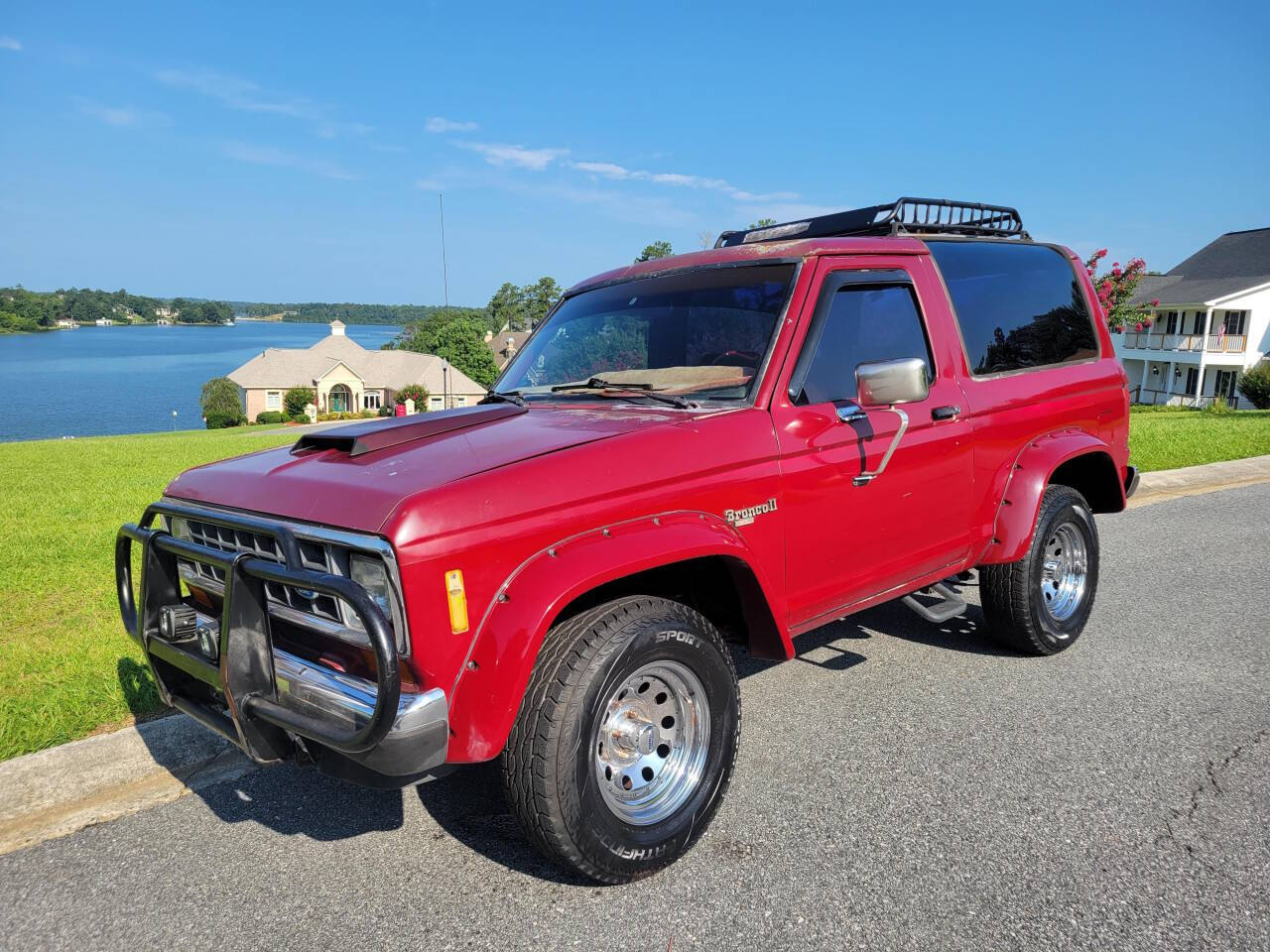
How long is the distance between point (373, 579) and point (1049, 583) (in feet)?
13.0

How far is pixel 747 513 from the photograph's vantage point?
3127 mm

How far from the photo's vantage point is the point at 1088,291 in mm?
5066

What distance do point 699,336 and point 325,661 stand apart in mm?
2009

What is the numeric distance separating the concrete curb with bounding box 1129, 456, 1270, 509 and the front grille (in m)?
8.73

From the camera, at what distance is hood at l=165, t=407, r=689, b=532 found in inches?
99.8

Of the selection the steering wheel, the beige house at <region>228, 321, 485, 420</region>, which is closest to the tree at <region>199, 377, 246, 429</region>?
the beige house at <region>228, 321, 485, 420</region>

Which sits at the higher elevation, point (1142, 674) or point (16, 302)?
point (16, 302)

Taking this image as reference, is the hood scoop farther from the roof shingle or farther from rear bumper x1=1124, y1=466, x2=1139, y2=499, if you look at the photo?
the roof shingle

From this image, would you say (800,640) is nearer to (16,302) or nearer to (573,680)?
(573,680)

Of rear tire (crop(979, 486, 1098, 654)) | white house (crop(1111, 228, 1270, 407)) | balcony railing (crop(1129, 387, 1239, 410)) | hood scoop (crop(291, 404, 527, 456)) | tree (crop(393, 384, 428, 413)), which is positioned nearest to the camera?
hood scoop (crop(291, 404, 527, 456))

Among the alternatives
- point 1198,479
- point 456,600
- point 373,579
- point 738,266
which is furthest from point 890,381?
point 1198,479

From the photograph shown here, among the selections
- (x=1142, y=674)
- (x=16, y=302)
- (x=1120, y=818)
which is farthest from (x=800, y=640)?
(x=16, y=302)

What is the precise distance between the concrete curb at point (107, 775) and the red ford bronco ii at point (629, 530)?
0.69 metres

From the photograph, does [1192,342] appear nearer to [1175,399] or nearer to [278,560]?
[1175,399]
